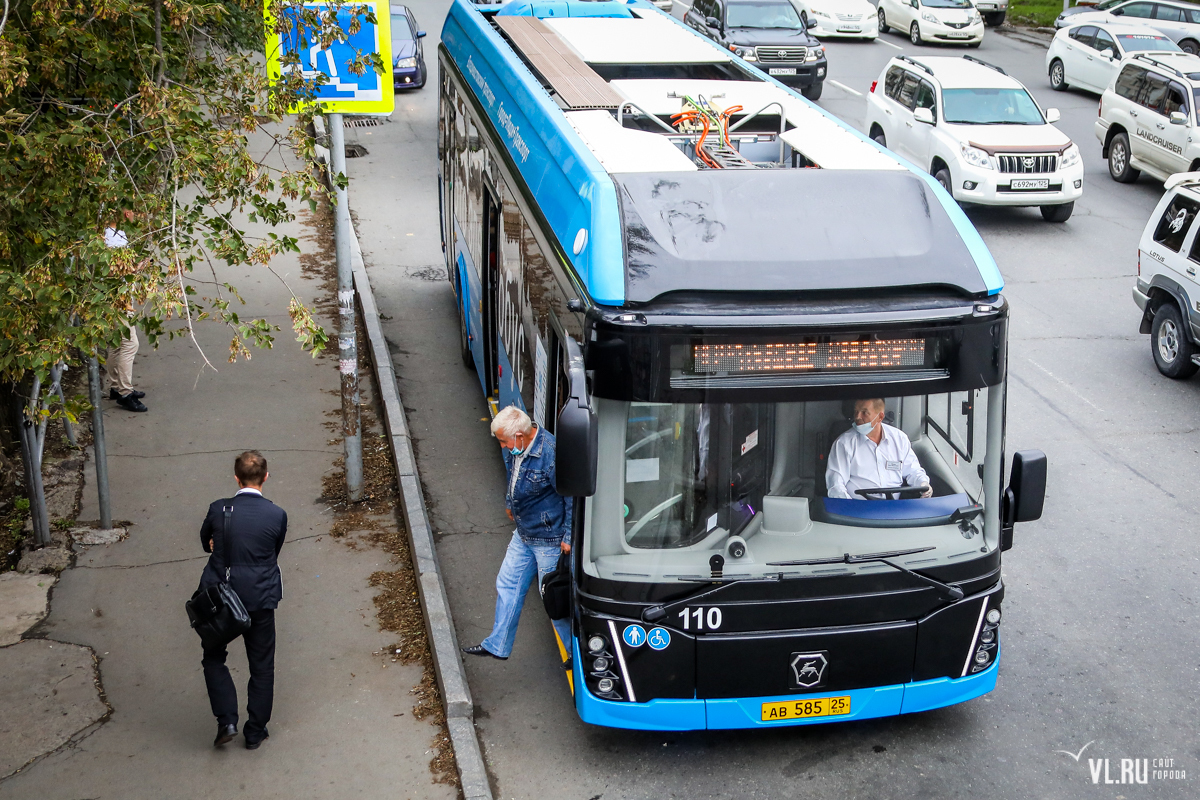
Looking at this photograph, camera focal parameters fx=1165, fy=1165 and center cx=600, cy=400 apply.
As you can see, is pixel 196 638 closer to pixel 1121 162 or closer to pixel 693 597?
pixel 693 597

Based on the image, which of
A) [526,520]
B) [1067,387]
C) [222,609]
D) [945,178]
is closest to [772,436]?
[526,520]

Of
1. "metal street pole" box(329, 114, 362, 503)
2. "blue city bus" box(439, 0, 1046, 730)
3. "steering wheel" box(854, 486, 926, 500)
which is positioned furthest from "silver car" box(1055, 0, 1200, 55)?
"steering wheel" box(854, 486, 926, 500)

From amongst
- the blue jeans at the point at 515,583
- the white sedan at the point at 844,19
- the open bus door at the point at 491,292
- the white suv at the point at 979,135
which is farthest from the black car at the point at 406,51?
the blue jeans at the point at 515,583

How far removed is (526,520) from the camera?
22.2 feet

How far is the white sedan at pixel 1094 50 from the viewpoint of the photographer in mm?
24531

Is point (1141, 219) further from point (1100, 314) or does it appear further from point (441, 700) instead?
point (441, 700)

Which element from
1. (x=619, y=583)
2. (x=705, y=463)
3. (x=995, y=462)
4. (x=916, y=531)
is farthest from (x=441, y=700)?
(x=995, y=462)

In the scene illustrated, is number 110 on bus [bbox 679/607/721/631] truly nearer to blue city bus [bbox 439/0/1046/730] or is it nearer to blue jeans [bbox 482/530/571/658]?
blue city bus [bbox 439/0/1046/730]

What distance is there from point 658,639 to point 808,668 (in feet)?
2.72

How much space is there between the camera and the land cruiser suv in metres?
18.3

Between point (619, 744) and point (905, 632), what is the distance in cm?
182

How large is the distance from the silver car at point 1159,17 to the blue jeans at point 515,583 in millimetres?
24542

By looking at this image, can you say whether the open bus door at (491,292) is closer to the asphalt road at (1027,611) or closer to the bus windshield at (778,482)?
the asphalt road at (1027,611)

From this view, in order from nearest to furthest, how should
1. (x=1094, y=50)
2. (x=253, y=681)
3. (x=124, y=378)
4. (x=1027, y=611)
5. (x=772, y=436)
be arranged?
1. (x=772, y=436)
2. (x=253, y=681)
3. (x=1027, y=611)
4. (x=124, y=378)
5. (x=1094, y=50)
